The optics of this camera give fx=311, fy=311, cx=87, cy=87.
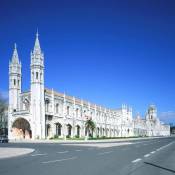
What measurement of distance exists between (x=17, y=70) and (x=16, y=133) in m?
15.9

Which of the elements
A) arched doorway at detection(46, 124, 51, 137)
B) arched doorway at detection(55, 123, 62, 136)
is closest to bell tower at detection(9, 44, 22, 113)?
arched doorway at detection(46, 124, 51, 137)

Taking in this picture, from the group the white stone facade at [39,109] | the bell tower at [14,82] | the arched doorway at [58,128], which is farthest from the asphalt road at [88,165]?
the bell tower at [14,82]

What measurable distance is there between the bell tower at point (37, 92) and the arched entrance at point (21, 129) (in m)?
5.64

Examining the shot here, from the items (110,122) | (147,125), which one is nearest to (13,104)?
(110,122)

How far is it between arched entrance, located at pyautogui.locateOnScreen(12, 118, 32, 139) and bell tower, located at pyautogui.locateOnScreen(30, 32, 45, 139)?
5.64m

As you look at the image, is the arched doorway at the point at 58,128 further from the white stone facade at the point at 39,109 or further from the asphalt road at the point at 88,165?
the asphalt road at the point at 88,165

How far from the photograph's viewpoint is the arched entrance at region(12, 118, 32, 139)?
7400 cm

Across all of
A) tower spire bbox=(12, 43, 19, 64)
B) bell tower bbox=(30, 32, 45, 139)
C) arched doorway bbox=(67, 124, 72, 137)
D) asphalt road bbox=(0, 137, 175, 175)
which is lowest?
arched doorway bbox=(67, 124, 72, 137)

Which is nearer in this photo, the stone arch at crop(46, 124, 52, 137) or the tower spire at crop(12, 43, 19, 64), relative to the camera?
the stone arch at crop(46, 124, 52, 137)

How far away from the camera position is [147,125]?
176750mm

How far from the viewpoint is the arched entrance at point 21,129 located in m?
74.0

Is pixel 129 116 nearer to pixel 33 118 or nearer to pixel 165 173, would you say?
pixel 33 118

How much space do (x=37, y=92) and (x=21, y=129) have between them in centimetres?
1137

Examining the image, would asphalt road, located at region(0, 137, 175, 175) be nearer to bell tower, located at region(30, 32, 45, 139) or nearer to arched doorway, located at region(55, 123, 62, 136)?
bell tower, located at region(30, 32, 45, 139)
